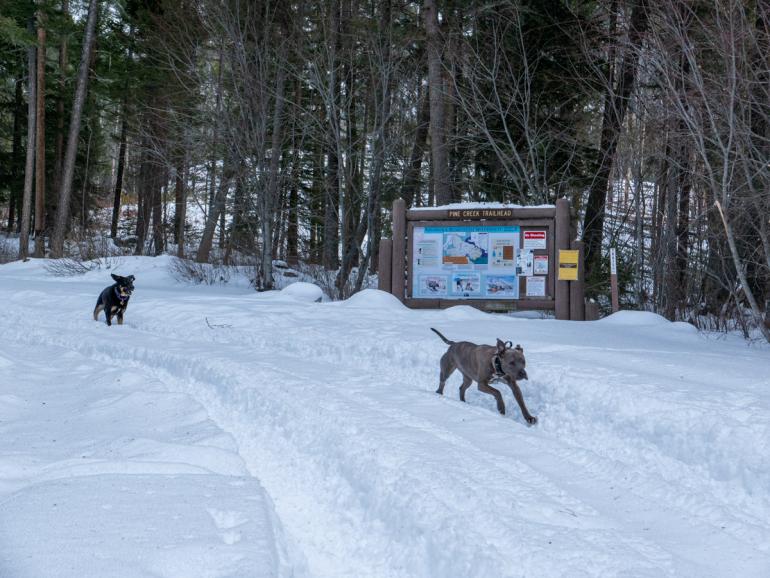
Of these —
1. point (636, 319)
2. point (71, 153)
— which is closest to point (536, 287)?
point (636, 319)

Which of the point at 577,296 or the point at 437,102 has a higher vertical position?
the point at 437,102

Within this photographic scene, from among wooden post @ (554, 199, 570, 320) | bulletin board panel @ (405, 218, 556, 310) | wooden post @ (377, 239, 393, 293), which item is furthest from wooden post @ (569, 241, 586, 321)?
wooden post @ (377, 239, 393, 293)

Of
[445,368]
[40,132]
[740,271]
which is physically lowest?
[445,368]

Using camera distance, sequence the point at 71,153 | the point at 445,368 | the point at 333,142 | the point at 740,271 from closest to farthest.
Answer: the point at 445,368
the point at 740,271
the point at 333,142
the point at 71,153

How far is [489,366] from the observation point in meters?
7.16

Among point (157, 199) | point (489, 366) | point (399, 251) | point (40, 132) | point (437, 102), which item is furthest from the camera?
point (157, 199)

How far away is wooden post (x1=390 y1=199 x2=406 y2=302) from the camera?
1404cm

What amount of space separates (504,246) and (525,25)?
7.62 meters

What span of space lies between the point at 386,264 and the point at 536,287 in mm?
3229

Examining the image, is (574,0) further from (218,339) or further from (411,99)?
(218,339)

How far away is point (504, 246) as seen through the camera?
13.5 meters

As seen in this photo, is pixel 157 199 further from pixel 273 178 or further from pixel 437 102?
pixel 437 102

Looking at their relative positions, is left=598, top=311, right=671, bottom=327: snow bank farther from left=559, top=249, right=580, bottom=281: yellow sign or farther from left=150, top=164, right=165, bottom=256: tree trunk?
left=150, top=164, right=165, bottom=256: tree trunk

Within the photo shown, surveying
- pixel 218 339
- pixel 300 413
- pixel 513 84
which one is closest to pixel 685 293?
pixel 513 84
